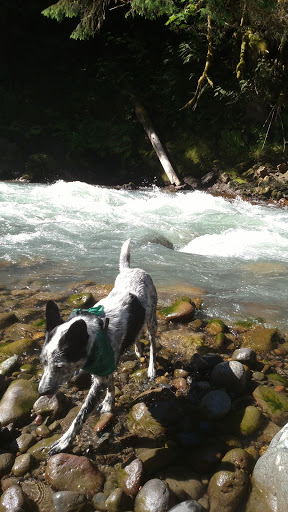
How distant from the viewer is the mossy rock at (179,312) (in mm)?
4785

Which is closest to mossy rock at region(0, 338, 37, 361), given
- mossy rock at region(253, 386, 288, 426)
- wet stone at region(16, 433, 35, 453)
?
wet stone at region(16, 433, 35, 453)

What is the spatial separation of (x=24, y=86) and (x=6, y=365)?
20.8 meters

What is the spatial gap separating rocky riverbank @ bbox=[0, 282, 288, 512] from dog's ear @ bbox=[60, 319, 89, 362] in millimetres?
882

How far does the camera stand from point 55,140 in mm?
18844

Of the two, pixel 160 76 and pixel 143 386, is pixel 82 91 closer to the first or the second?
pixel 160 76

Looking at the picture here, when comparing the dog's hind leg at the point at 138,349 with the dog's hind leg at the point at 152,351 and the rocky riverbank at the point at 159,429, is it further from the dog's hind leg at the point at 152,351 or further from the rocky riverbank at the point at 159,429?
the dog's hind leg at the point at 152,351

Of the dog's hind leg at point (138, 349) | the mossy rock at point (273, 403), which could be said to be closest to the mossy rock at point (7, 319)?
the dog's hind leg at point (138, 349)

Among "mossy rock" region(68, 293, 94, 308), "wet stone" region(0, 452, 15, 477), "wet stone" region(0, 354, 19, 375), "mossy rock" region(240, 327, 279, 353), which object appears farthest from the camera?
"mossy rock" region(68, 293, 94, 308)

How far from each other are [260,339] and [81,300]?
2712 mm

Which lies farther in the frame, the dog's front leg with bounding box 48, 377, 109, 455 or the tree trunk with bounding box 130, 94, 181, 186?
the tree trunk with bounding box 130, 94, 181, 186

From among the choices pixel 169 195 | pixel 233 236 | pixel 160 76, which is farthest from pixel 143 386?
pixel 160 76

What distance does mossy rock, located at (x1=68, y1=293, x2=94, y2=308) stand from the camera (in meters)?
5.11

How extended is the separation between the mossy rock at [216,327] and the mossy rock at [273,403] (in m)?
1.21

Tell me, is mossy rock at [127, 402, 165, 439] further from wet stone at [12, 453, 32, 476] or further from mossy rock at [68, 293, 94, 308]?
mossy rock at [68, 293, 94, 308]
